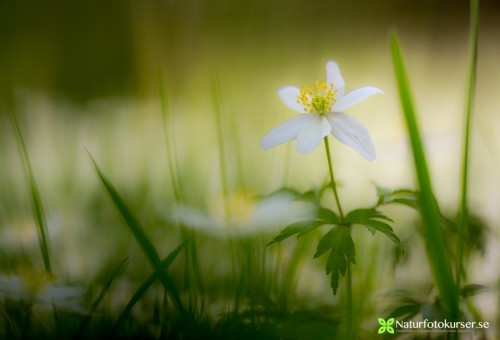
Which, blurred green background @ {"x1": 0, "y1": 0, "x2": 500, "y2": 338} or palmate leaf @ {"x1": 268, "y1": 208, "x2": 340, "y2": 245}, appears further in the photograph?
blurred green background @ {"x1": 0, "y1": 0, "x2": 500, "y2": 338}

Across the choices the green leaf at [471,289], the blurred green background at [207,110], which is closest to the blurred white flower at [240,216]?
the blurred green background at [207,110]

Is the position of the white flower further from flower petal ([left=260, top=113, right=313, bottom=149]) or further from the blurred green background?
the blurred green background

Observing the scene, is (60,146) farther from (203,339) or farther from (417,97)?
(417,97)

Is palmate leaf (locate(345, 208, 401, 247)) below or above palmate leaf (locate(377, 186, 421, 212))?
below

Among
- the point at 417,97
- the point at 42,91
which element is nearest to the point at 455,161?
the point at 417,97

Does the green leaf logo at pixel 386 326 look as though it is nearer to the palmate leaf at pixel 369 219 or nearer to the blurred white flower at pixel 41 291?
the palmate leaf at pixel 369 219

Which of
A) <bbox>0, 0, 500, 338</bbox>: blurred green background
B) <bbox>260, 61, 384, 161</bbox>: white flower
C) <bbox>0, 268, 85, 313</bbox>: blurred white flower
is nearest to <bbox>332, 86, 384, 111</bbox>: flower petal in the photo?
<bbox>260, 61, 384, 161</bbox>: white flower
